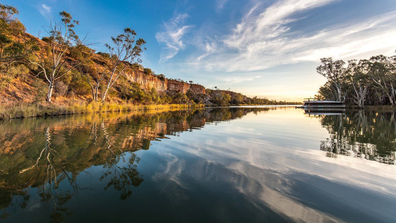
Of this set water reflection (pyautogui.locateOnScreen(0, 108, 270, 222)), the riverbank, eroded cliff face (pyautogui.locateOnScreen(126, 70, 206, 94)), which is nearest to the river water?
water reflection (pyautogui.locateOnScreen(0, 108, 270, 222))

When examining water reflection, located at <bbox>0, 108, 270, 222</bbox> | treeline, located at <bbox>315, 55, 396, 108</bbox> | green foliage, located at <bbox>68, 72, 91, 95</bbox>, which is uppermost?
treeline, located at <bbox>315, 55, 396, 108</bbox>

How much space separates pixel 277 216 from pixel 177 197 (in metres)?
1.53

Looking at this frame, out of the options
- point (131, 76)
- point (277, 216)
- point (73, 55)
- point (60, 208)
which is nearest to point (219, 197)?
point (277, 216)

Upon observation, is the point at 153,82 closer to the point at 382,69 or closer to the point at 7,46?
the point at 7,46

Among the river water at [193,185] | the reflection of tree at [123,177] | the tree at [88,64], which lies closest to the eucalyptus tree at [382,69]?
the river water at [193,185]

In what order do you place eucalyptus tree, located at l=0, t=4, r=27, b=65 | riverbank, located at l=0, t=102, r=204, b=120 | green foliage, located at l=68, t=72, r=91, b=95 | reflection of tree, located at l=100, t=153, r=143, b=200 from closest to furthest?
reflection of tree, located at l=100, t=153, r=143, b=200, riverbank, located at l=0, t=102, r=204, b=120, eucalyptus tree, located at l=0, t=4, r=27, b=65, green foliage, located at l=68, t=72, r=91, b=95

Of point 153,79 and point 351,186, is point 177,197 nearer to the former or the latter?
point 351,186

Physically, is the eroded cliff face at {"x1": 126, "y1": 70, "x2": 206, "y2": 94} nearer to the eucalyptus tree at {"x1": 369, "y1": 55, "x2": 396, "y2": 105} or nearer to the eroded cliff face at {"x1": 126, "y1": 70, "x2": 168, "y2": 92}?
the eroded cliff face at {"x1": 126, "y1": 70, "x2": 168, "y2": 92}

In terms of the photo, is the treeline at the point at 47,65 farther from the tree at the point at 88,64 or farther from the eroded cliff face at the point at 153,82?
the eroded cliff face at the point at 153,82

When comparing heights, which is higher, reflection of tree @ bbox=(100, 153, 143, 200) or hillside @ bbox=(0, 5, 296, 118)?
hillside @ bbox=(0, 5, 296, 118)

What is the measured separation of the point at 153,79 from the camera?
75.2 m

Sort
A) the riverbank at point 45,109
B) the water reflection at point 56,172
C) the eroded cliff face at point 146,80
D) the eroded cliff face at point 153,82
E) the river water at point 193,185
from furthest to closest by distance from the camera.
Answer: the eroded cliff face at point 153,82 < the eroded cliff face at point 146,80 < the riverbank at point 45,109 < the water reflection at point 56,172 < the river water at point 193,185

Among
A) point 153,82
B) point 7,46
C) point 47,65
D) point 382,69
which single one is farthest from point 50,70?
point 382,69

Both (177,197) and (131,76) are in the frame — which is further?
(131,76)
